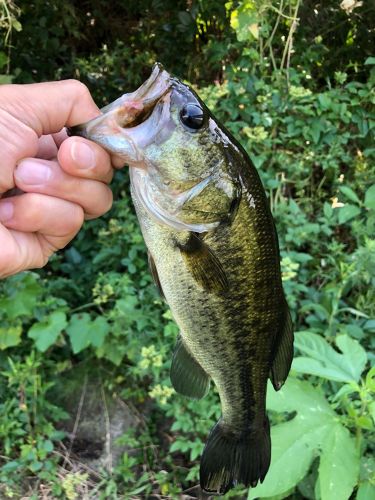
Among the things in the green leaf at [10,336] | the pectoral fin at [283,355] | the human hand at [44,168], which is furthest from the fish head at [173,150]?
the green leaf at [10,336]

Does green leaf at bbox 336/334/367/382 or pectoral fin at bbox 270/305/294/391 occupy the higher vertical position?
pectoral fin at bbox 270/305/294/391

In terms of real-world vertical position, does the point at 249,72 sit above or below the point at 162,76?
below

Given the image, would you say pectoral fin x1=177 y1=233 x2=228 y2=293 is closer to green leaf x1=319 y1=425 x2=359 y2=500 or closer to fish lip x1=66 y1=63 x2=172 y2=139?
fish lip x1=66 y1=63 x2=172 y2=139

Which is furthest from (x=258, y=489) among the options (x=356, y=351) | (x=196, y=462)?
(x=196, y=462)

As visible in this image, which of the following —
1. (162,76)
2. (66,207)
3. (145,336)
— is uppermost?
(162,76)

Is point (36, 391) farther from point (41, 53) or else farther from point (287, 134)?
point (41, 53)

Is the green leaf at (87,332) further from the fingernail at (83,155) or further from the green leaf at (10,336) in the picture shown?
the fingernail at (83,155)

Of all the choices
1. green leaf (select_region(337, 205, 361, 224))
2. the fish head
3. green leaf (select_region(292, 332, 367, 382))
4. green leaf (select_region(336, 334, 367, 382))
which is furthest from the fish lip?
green leaf (select_region(337, 205, 361, 224))
